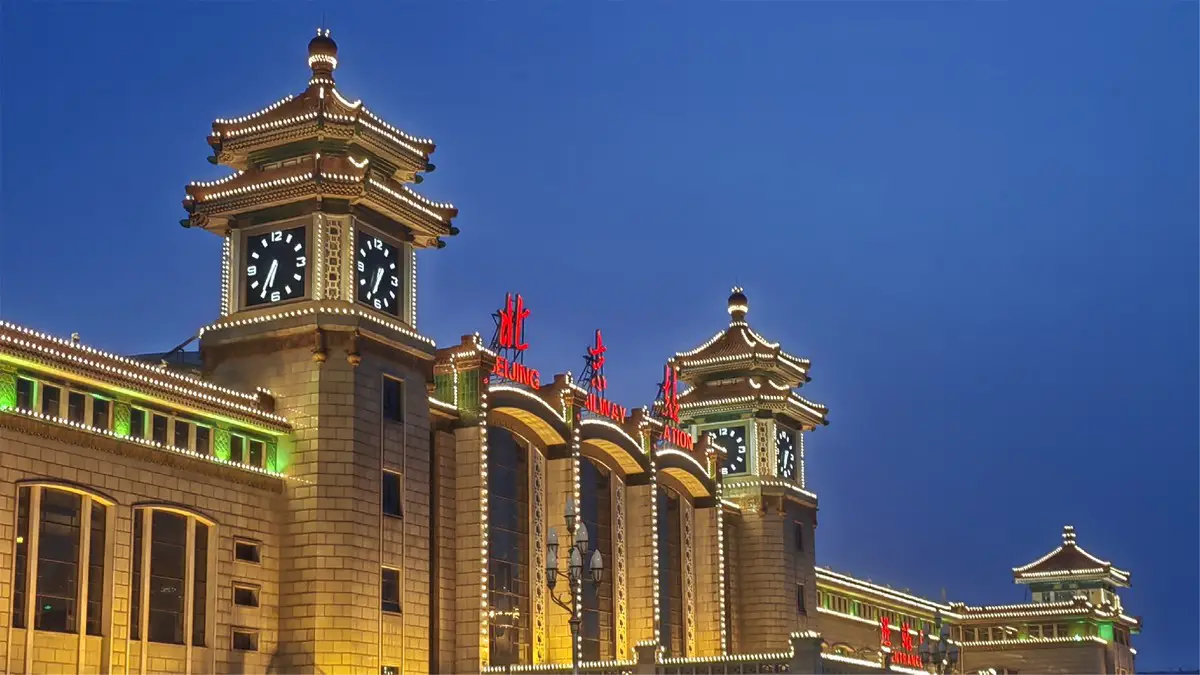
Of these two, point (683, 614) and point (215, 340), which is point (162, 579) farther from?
point (683, 614)

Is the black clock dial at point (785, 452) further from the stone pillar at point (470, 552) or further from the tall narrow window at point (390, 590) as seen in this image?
the tall narrow window at point (390, 590)

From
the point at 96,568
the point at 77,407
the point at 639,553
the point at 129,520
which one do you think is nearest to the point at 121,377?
the point at 77,407

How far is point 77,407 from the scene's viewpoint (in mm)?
41625

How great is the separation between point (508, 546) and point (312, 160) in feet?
50.9

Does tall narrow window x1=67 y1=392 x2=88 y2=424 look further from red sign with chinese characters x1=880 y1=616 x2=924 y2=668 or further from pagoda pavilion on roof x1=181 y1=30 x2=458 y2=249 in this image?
red sign with chinese characters x1=880 y1=616 x2=924 y2=668

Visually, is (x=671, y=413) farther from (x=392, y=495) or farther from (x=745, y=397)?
(x=392, y=495)

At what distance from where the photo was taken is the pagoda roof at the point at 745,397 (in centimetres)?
7694

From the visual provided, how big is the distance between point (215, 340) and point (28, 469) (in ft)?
36.7

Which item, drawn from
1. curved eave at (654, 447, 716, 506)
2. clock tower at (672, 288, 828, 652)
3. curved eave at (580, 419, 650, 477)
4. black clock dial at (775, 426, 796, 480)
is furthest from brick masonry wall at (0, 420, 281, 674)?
black clock dial at (775, 426, 796, 480)

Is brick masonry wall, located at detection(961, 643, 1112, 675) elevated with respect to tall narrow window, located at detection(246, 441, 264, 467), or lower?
lower

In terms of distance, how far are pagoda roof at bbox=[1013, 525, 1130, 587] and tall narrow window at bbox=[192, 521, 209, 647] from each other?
252 ft

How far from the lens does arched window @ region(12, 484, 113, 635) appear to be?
3909 centimetres

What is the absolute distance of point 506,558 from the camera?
186 ft

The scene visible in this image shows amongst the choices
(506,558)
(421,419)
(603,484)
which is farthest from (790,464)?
(421,419)
